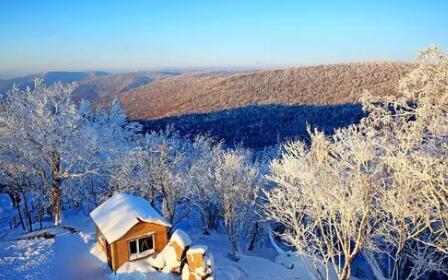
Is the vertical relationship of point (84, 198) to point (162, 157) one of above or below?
below

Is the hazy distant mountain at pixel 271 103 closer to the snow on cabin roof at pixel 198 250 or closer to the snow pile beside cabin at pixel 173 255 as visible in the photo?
the snow pile beside cabin at pixel 173 255

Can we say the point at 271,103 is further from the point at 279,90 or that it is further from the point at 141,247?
the point at 141,247

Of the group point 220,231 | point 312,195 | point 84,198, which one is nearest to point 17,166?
point 84,198

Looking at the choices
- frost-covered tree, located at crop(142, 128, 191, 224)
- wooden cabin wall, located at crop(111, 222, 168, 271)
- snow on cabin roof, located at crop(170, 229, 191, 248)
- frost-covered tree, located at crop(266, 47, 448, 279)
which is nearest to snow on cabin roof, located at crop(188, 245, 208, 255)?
snow on cabin roof, located at crop(170, 229, 191, 248)

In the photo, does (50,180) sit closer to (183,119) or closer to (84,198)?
(84,198)

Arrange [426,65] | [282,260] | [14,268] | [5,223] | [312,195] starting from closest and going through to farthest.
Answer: [426,65] → [312,195] → [14,268] → [282,260] → [5,223]

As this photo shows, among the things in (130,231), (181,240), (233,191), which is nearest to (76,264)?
(130,231)

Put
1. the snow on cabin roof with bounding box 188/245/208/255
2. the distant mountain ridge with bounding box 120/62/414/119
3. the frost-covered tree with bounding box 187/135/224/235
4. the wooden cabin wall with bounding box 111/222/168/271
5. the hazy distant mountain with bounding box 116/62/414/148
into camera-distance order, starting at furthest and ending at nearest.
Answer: the distant mountain ridge with bounding box 120/62/414/119 < the hazy distant mountain with bounding box 116/62/414/148 < the frost-covered tree with bounding box 187/135/224/235 < the wooden cabin wall with bounding box 111/222/168/271 < the snow on cabin roof with bounding box 188/245/208/255

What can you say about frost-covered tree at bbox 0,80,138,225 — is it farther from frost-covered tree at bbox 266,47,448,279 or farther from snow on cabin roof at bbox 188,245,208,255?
frost-covered tree at bbox 266,47,448,279
